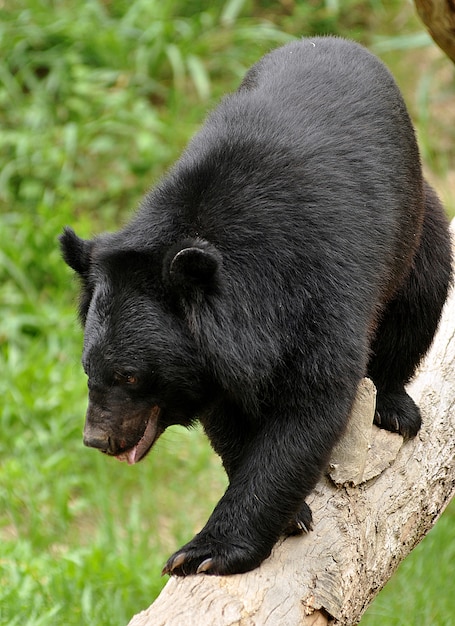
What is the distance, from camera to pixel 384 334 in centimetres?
384

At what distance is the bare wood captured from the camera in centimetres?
404

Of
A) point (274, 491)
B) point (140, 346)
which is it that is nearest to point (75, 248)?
point (140, 346)

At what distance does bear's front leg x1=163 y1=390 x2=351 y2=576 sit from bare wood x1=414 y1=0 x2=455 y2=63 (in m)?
1.96

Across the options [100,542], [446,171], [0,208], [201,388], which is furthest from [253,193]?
[446,171]

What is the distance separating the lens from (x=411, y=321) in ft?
12.4

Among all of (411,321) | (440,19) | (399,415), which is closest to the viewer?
(399,415)

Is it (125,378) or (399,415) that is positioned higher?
(125,378)

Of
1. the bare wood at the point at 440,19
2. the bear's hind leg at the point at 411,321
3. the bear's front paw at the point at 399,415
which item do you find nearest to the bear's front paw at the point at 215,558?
the bear's front paw at the point at 399,415

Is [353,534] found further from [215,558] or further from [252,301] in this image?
[252,301]

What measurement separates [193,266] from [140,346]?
1.04 ft

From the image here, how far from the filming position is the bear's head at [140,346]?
9.71 feet

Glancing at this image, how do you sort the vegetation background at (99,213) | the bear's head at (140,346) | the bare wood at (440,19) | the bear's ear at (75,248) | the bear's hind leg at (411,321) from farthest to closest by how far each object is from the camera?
the vegetation background at (99,213) → the bare wood at (440,19) → the bear's hind leg at (411,321) → the bear's ear at (75,248) → the bear's head at (140,346)

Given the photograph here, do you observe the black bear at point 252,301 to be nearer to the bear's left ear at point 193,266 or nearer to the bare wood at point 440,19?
the bear's left ear at point 193,266

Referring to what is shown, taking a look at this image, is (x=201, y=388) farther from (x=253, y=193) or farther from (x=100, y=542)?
(x=100, y=542)
